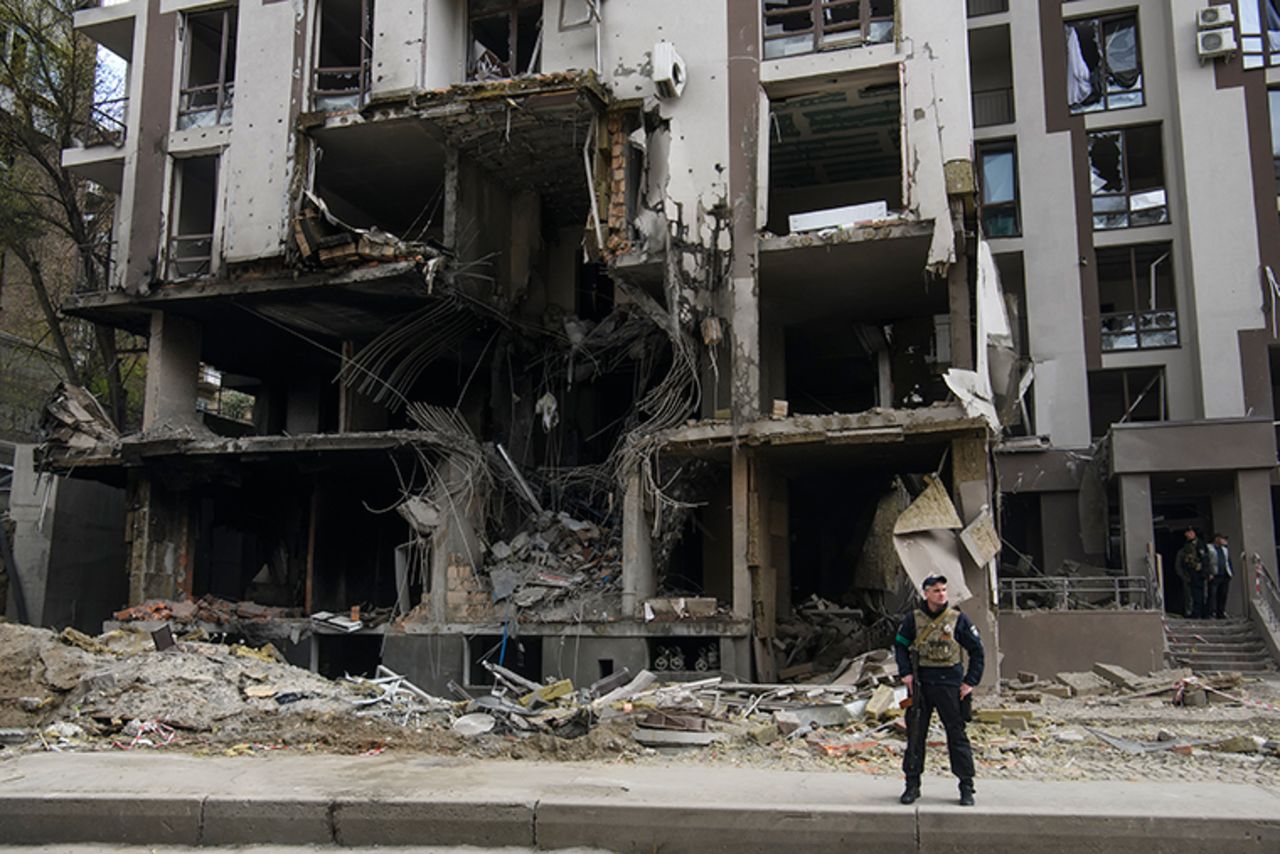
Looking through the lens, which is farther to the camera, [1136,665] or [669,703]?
[1136,665]

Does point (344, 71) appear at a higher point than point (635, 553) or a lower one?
higher

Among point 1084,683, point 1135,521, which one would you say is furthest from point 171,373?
point 1135,521

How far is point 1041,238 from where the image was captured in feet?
89.7

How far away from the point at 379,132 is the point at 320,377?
784 centimetres

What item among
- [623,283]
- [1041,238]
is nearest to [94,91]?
[623,283]

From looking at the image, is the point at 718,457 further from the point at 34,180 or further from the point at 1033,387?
the point at 34,180

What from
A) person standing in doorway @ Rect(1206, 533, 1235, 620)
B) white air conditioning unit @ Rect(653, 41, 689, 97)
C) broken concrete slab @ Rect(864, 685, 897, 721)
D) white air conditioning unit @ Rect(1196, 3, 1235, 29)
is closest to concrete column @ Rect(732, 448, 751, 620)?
broken concrete slab @ Rect(864, 685, 897, 721)

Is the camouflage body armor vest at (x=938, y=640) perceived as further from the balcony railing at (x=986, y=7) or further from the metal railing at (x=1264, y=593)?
the balcony railing at (x=986, y=7)

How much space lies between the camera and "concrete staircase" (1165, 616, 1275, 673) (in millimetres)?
19359

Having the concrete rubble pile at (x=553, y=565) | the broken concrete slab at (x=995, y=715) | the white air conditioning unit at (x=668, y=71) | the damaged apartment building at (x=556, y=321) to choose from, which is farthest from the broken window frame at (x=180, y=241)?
the broken concrete slab at (x=995, y=715)

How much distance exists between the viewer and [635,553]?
730 inches

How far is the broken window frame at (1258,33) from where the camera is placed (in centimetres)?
2584

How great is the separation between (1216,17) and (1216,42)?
612 millimetres

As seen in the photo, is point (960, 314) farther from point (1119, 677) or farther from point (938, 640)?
point (938, 640)
